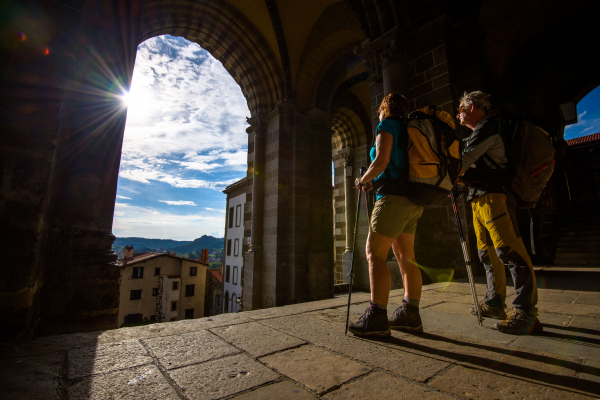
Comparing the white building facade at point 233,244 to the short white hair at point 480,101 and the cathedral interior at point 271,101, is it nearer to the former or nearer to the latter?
the cathedral interior at point 271,101

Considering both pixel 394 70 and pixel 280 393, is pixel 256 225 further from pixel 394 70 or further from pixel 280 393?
pixel 280 393

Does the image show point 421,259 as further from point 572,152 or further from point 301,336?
point 572,152

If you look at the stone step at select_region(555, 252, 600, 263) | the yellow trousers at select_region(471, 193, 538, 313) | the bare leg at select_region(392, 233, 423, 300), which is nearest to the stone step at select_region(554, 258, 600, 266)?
the stone step at select_region(555, 252, 600, 263)

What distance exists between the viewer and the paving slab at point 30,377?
106 cm

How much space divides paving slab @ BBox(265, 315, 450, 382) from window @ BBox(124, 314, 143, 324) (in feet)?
91.5

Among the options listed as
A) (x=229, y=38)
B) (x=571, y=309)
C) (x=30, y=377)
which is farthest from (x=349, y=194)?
(x=30, y=377)

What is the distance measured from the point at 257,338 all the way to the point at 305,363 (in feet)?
1.69

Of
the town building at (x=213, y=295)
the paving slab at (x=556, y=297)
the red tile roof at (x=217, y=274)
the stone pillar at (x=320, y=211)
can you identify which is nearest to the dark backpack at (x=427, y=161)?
the paving slab at (x=556, y=297)

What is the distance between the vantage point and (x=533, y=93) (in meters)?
7.68

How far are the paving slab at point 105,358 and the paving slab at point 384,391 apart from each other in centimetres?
100

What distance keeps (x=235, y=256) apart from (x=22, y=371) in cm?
2613

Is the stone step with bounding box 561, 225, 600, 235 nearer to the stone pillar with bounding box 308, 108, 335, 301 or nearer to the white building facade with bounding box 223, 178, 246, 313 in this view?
the stone pillar with bounding box 308, 108, 335, 301

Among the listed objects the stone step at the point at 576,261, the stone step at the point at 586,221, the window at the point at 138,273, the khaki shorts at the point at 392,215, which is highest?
the stone step at the point at 586,221

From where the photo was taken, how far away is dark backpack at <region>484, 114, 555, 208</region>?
188 cm
